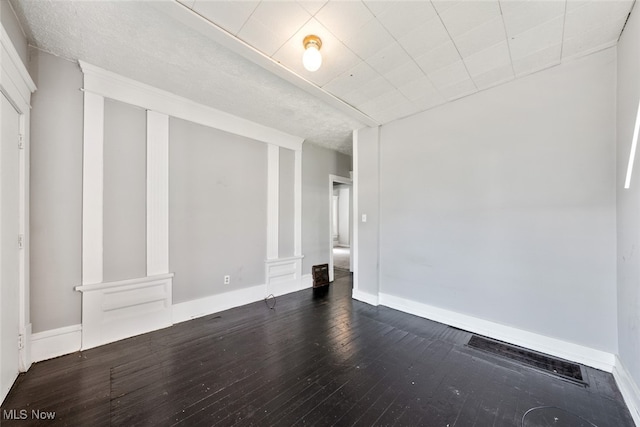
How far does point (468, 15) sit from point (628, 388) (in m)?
2.80

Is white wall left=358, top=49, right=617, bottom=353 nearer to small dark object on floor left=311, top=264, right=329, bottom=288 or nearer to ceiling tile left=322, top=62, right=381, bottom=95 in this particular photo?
ceiling tile left=322, top=62, right=381, bottom=95

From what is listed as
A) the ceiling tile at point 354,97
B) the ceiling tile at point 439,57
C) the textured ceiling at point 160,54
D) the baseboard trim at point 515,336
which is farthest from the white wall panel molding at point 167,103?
the baseboard trim at point 515,336

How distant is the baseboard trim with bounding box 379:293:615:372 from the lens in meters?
2.06

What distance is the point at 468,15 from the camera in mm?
1691

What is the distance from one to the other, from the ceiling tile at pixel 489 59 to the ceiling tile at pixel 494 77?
0.19 feet

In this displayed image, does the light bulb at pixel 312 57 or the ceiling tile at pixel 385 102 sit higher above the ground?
the ceiling tile at pixel 385 102

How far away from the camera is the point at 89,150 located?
238 centimetres

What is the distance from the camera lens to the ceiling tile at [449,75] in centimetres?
227

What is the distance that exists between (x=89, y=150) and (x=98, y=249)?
967mm

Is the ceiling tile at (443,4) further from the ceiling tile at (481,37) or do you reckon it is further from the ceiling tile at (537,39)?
the ceiling tile at (537,39)

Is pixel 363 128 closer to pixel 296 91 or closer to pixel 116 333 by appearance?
pixel 296 91

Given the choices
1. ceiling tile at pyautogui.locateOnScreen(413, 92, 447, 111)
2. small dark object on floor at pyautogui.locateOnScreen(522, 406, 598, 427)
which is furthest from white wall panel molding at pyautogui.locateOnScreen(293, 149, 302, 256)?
small dark object on floor at pyautogui.locateOnScreen(522, 406, 598, 427)

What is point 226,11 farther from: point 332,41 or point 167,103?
point 167,103

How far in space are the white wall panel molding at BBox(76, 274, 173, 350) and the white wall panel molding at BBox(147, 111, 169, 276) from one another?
0.18 m
